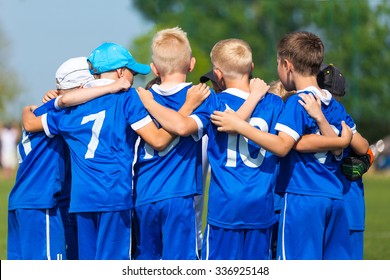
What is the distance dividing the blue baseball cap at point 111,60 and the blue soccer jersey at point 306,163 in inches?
44.3

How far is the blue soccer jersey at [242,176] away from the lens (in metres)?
5.70

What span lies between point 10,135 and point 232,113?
28408mm

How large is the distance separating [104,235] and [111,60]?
1244mm

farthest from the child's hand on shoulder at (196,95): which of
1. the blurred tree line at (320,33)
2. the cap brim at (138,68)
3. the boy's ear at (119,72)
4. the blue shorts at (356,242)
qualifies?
the blurred tree line at (320,33)

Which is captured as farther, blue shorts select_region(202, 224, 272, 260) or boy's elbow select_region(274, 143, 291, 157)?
blue shorts select_region(202, 224, 272, 260)

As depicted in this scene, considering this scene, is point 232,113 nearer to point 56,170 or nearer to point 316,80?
point 316,80

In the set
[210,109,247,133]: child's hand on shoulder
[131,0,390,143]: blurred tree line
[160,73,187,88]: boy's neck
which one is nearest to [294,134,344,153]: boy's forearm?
[210,109,247,133]: child's hand on shoulder

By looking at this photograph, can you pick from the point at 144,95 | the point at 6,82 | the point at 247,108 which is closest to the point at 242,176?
the point at 247,108

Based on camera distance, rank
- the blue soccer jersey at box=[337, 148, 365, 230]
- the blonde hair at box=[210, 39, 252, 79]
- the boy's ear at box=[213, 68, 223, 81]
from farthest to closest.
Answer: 1. the blue soccer jersey at box=[337, 148, 365, 230]
2. the boy's ear at box=[213, 68, 223, 81]
3. the blonde hair at box=[210, 39, 252, 79]

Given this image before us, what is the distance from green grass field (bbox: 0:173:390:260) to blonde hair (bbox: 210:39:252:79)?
417 centimetres

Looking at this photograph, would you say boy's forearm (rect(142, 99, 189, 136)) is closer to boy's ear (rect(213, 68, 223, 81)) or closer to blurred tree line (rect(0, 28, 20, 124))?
boy's ear (rect(213, 68, 223, 81))

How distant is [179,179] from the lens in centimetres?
575

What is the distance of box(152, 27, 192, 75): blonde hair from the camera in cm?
584

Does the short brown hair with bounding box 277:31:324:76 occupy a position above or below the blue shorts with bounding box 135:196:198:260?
above
